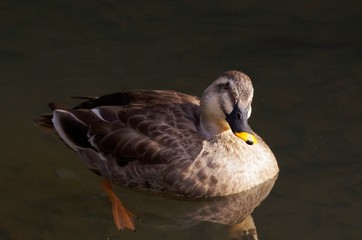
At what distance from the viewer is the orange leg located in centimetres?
691

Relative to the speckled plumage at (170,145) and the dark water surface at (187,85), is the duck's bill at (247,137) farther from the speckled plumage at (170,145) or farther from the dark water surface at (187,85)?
the dark water surface at (187,85)

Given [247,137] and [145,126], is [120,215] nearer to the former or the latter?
[145,126]

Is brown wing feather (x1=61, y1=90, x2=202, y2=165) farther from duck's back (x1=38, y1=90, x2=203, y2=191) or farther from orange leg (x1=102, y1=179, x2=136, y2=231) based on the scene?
orange leg (x1=102, y1=179, x2=136, y2=231)

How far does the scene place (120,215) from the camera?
7008 millimetres

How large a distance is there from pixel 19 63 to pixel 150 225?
288 centimetres

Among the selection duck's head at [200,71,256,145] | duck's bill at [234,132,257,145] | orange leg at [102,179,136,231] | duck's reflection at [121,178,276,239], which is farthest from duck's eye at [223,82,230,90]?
orange leg at [102,179,136,231]

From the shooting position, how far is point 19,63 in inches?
358

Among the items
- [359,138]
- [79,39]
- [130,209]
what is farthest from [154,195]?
[79,39]

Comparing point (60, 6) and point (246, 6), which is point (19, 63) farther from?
point (246, 6)

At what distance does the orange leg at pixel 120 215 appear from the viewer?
22.7ft

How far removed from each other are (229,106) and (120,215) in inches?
48.3

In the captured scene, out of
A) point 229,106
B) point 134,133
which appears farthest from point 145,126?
point 229,106

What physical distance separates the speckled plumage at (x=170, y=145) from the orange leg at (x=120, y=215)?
275mm

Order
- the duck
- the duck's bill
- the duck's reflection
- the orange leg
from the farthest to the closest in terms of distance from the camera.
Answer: the duck → the duck's reflection → the orange leg → the duck's bill
